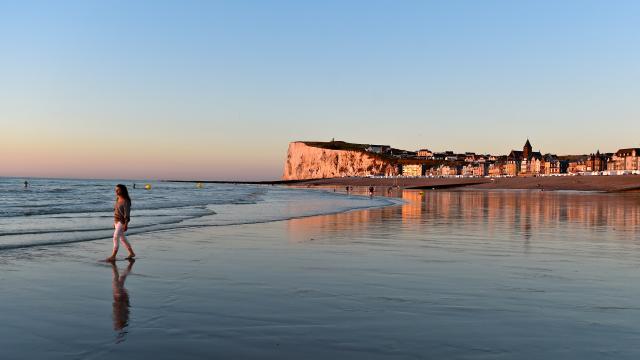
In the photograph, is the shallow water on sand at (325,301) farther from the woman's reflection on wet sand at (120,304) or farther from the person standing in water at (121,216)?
the person standing in water at (121,216)

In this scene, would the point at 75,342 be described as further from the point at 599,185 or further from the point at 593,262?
the point at 599,185

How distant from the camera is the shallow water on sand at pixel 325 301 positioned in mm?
7199

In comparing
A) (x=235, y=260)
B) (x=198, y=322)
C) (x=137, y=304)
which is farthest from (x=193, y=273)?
(x=198, y=322)

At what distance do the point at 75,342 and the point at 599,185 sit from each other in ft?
376

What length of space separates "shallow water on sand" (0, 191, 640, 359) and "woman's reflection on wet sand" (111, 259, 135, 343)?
39mm

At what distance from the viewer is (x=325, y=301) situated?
983 cm

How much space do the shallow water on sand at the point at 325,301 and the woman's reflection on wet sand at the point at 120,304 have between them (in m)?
0.04

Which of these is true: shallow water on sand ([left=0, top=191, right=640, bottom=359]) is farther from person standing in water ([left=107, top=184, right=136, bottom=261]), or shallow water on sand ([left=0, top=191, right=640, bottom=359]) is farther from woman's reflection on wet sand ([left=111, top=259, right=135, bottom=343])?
person standing in water ([left=107, top=184, right=136, bottom=261])

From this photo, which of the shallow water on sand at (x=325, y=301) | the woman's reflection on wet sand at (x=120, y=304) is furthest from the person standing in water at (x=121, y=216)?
the woman's reflection on wet sand at (x=120, y=304)

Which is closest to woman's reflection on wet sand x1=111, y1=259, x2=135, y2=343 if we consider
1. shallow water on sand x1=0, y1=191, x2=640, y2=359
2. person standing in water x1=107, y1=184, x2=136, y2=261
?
shallow water on sand x1=0, y1=191, x2=640, y2=359

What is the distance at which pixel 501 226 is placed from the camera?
83.8 ft

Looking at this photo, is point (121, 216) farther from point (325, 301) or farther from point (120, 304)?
point (325, 301)

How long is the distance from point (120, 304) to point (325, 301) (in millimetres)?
3434

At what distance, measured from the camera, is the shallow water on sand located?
7.20 meters
